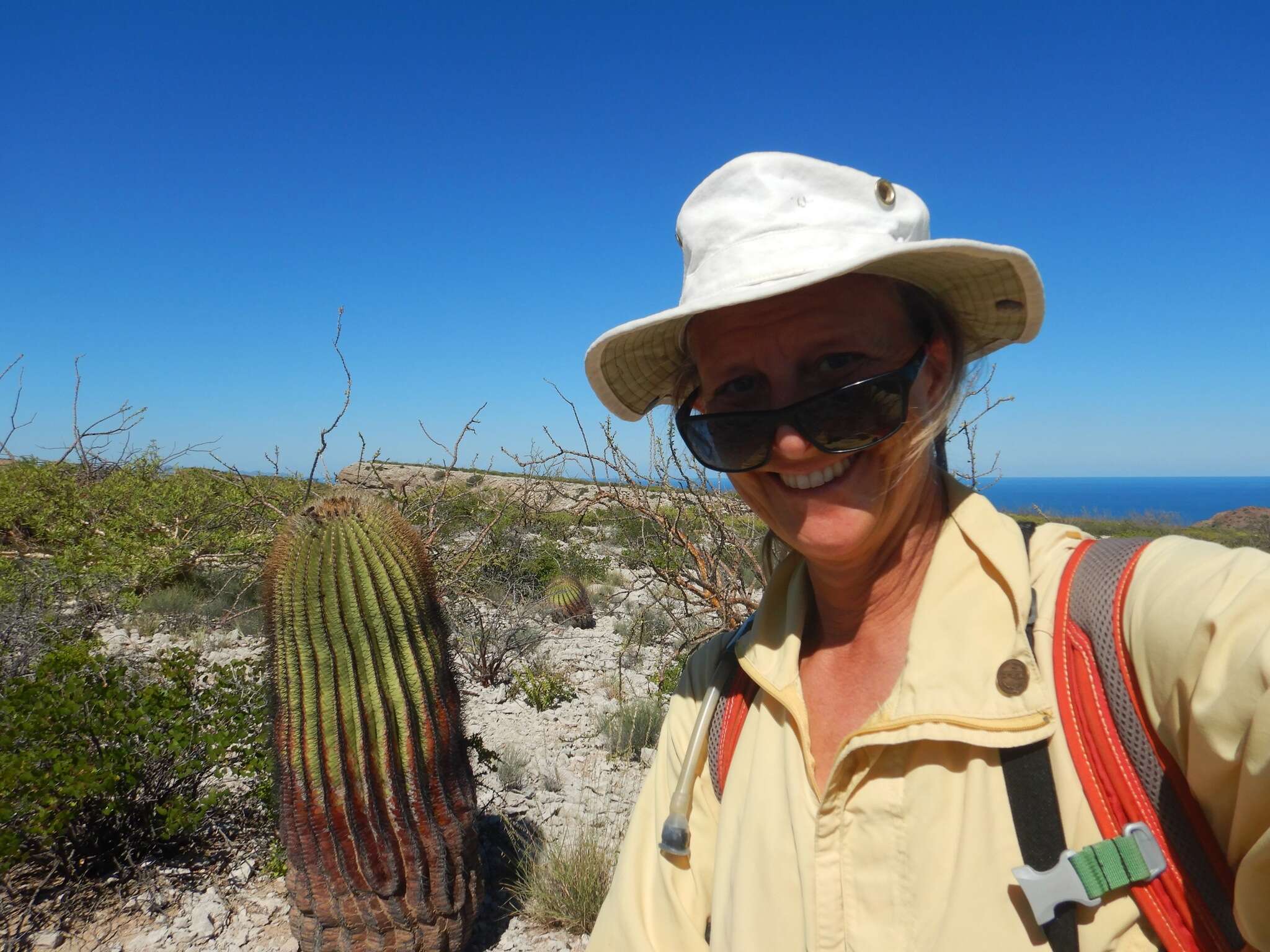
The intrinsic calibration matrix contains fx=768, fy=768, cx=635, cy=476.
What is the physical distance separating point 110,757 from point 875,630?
3.66 m

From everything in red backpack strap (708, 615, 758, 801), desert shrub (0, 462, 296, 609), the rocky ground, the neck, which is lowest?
the rocky ground

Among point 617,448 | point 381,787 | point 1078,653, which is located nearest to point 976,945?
point 1078,653

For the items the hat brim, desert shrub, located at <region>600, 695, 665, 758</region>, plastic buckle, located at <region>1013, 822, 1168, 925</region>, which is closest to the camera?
plastic buckle, located at <region>1013, 822, 1168, 925</region>

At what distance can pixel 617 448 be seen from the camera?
528cm

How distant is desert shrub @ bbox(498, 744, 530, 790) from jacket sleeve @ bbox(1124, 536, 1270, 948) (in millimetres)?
4046

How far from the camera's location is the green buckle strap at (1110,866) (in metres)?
0.92

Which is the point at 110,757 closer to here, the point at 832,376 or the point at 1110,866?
the point at 832,376

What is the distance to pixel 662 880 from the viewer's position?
59.4 inches

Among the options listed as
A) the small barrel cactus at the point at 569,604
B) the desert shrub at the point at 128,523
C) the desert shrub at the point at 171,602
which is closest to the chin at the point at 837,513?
the desert shrub at the point at 128,523

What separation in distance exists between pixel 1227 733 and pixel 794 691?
0.70 meters

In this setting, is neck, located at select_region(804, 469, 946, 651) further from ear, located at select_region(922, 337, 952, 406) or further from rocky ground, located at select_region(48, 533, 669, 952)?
rocky ground, located at select_region(48, 533, 669, 952)

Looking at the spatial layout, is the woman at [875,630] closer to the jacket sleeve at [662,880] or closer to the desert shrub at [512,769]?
the jacket sleeve at [662,880]

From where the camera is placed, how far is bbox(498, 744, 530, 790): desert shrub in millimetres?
4676

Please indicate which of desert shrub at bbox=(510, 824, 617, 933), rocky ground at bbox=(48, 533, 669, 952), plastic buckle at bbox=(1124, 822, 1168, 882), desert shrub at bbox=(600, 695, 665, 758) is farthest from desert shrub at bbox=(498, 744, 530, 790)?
plastic buckle at bbox=(1124, 822, 1168, 882)
